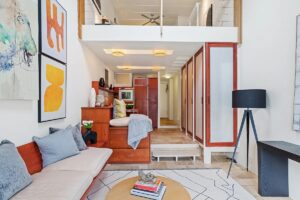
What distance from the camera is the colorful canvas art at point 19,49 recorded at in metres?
1.62

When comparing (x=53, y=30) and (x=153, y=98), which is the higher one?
(x=53, y=30)

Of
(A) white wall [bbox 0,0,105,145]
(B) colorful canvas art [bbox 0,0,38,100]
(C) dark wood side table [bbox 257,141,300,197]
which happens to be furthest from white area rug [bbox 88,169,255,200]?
(B) colorful canvas art [bbox 0,0,38,100]

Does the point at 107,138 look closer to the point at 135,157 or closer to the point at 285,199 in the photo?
the point at 135,157

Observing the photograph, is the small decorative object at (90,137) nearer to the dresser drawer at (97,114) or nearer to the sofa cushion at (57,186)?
the dresser drawer at (97,114)

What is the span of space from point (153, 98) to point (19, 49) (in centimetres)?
538

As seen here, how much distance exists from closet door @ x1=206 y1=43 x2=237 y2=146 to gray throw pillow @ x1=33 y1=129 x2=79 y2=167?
2.52 metres

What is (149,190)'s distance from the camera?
166 centimetres

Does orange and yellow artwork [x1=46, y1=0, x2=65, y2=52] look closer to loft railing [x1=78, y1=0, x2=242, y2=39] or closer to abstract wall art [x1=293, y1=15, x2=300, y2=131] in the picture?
loft railing [x1=78, y1=0, x2=242, y2=39]

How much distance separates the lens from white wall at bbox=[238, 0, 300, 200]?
8.04ft

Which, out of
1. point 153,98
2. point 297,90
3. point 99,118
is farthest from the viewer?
point 153,98

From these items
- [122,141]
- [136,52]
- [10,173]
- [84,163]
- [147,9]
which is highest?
[147,9]

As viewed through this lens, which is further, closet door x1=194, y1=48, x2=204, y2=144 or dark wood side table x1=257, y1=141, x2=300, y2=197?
closet door x1=194, y1=48, x2=204, y2=144

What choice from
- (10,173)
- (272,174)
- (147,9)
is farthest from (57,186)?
(147,9)

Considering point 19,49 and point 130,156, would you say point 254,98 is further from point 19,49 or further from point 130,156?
point 19,49
